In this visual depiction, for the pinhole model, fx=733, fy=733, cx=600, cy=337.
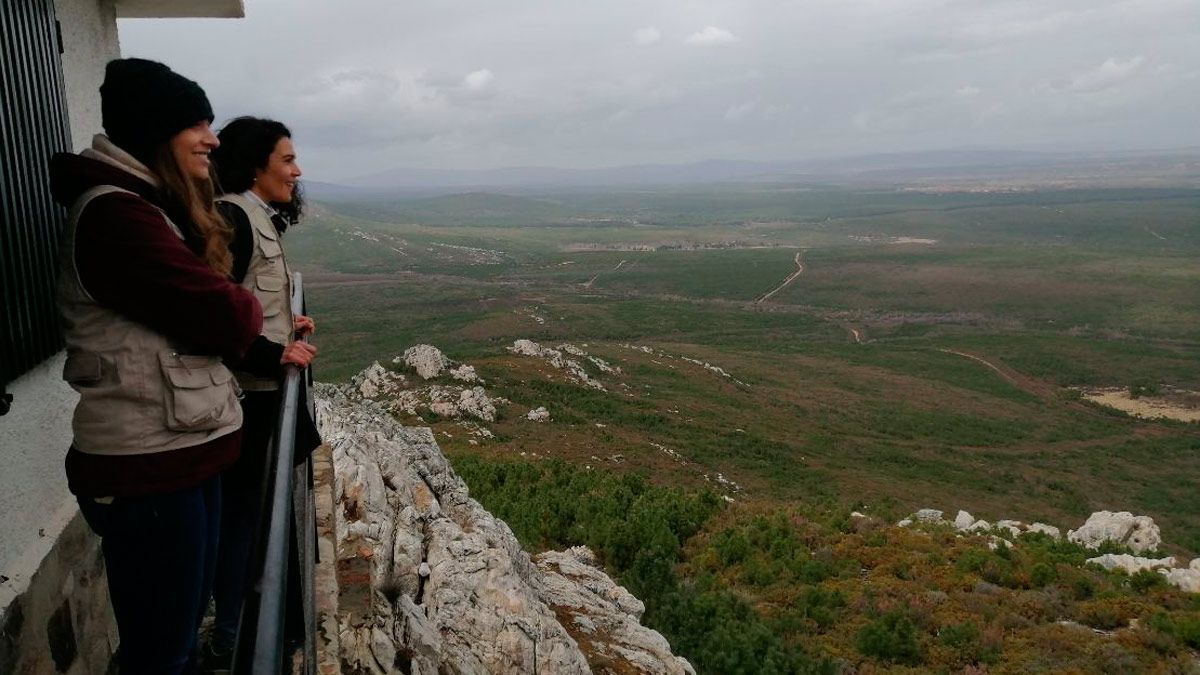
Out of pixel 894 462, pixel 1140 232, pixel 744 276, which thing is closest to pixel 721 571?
pixel 894 462

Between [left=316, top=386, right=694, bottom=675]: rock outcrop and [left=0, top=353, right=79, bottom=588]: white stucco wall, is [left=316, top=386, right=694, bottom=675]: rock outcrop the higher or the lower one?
the lower one

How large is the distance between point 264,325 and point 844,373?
59.0 metres

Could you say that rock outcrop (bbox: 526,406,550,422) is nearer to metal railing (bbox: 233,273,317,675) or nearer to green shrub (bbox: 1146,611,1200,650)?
green shrub (bbox: 1146,611,1200,650)

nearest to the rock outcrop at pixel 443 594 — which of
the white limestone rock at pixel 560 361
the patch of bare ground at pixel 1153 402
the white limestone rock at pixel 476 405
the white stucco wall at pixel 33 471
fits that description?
the white stucco wall at pixel 33 471

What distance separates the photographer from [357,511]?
20.2 ft

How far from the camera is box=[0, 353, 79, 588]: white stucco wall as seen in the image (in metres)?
2.84

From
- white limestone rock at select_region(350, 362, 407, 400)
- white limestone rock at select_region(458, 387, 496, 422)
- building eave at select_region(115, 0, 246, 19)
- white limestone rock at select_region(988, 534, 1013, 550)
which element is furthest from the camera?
white limestone rock at select_region(350, 362, 407, 400)

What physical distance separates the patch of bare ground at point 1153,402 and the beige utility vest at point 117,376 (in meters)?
60.6

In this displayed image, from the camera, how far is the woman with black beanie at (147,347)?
1968 mm

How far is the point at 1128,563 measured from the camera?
12.9 meters

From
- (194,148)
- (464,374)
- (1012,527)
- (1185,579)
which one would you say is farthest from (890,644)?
(464,374)

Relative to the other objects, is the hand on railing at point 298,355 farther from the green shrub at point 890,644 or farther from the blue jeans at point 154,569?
the green shrub at point 890,644

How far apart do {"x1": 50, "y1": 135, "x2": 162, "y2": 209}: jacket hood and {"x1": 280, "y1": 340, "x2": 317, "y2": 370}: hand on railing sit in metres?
0.66

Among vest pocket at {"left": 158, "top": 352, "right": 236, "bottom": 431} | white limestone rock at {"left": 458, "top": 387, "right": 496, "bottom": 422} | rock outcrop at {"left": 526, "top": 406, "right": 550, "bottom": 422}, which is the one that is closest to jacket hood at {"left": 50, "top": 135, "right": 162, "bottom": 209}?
vest pocket at {"left": 158, "top": 352, "right": 236, "bottom": 431}
